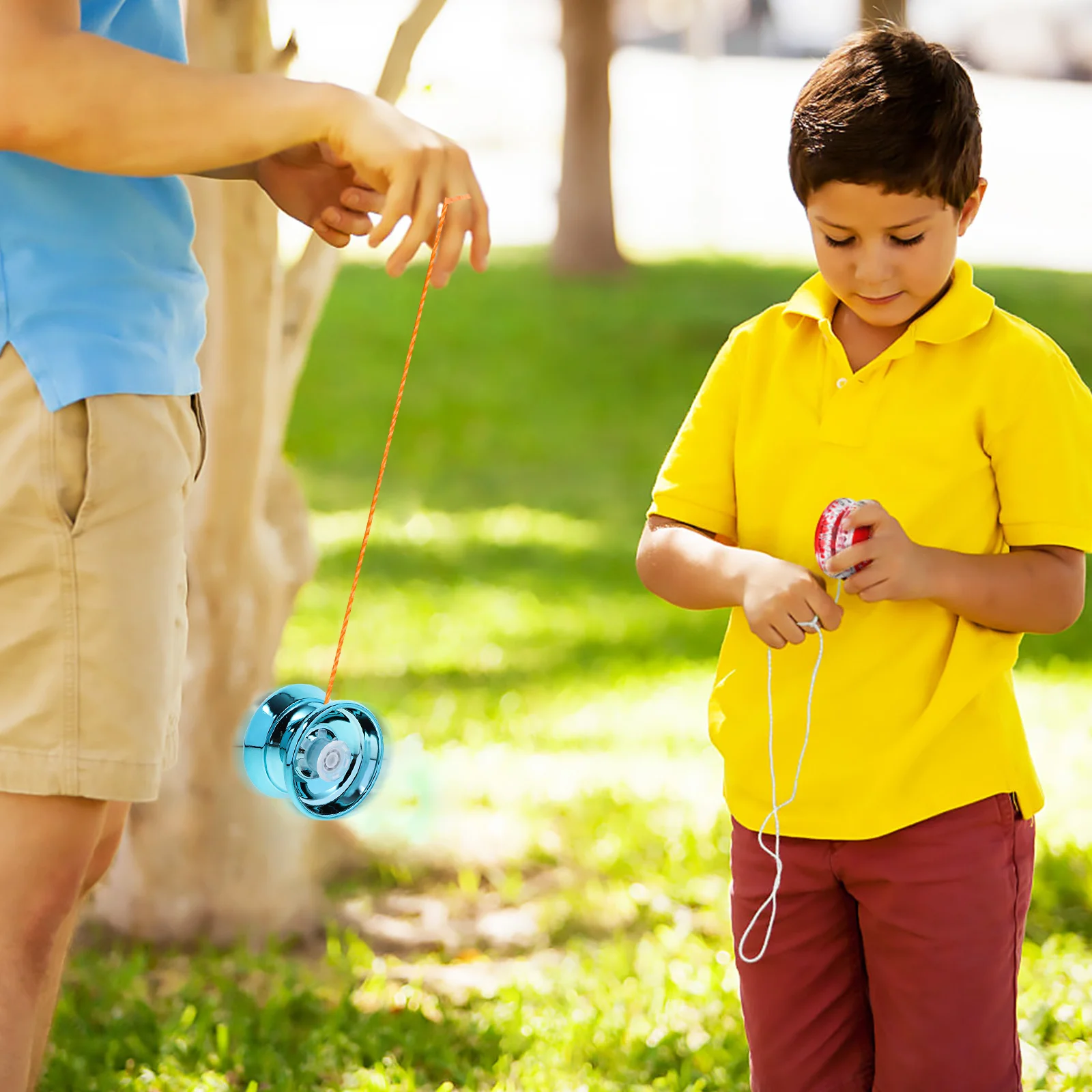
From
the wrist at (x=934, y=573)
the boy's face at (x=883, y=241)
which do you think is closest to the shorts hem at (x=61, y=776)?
the wrist at (x=934, y=573)

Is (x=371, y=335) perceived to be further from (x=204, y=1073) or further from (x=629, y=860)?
(x=204, y=1073)

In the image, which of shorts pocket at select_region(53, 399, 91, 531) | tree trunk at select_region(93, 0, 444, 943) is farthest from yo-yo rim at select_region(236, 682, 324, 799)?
tree trunk at select_region(93, 0, 444, 943)

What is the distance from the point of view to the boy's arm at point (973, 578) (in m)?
2.02

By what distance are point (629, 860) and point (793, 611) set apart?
7.85 ft

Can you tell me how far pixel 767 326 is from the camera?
2.35 metres

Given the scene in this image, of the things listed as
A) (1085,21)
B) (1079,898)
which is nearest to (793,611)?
(1079,898)

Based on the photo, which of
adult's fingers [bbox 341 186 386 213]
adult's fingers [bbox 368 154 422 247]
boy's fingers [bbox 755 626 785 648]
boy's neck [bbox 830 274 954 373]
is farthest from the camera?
boy's neck [bbox 830 274 954 373]

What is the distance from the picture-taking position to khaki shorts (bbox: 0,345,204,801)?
1803 millimetres

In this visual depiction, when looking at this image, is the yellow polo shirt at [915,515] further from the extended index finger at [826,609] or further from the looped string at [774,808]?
the extended index finger at [826,609]

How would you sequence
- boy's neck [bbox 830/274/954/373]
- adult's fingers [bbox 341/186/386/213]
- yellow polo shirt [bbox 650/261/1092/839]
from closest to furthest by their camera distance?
adult's fingers [bbox 341/186/386/213] → yellow polo shirt [bbox 650/261/1092/839] → boy's neck [bbox 830/274/954/373]

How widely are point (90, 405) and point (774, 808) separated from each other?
1.03 m

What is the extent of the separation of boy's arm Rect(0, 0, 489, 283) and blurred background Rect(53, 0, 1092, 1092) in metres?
1.92

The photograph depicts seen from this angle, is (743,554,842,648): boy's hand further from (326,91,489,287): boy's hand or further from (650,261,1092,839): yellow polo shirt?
(326,91,489,287): boy's hand

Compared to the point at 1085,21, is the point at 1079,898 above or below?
below
